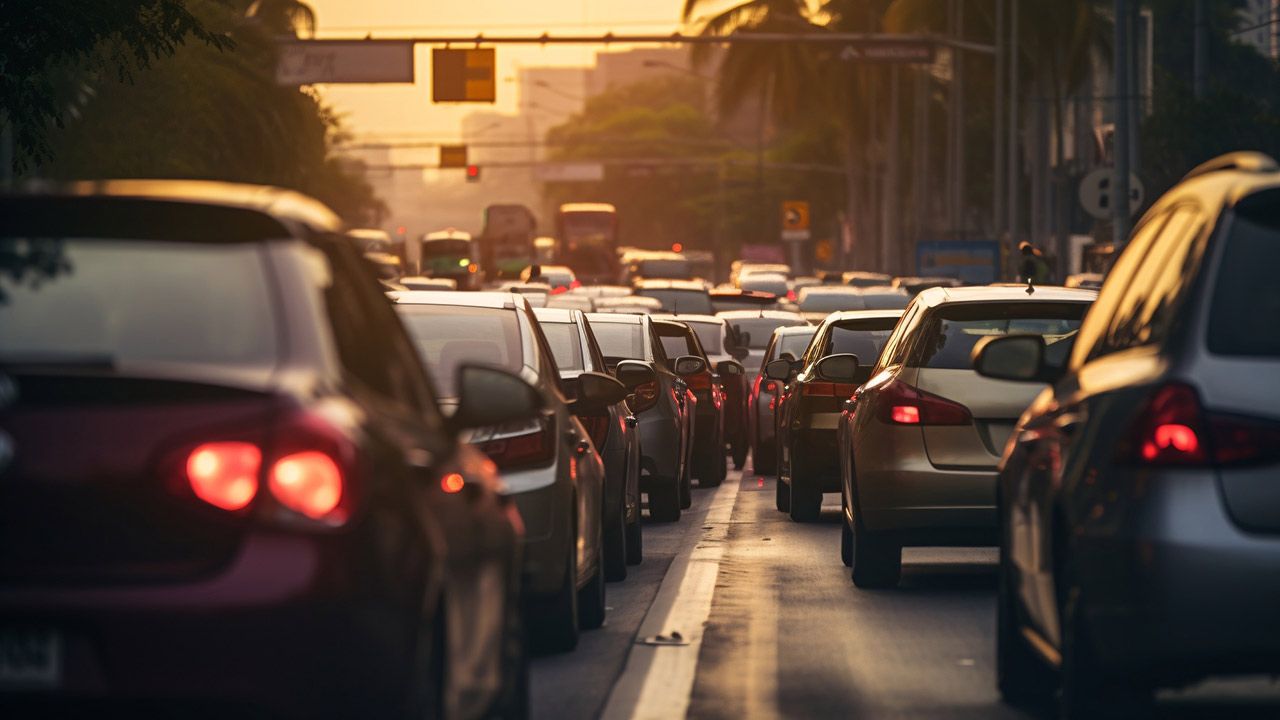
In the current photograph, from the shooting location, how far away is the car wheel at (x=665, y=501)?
1744 centimetres

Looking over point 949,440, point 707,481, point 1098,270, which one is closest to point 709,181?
point 1098,270

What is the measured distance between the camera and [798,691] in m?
8.95

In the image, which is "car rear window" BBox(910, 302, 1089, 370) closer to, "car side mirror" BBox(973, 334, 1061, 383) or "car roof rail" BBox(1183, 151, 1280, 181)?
"car side mirror" BBox(973, 334, 1061, 383)

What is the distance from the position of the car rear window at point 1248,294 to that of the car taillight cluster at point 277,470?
8.17 ft

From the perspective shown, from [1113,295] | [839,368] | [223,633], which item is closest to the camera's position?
[223,633]

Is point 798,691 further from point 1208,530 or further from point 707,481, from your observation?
point 707,481

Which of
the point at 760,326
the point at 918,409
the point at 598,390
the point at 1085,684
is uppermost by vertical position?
the point at 760,326

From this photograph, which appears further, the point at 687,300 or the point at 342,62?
the point at 342,62

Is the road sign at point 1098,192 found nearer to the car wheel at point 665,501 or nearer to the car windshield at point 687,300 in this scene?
the car windshield at point 687,300

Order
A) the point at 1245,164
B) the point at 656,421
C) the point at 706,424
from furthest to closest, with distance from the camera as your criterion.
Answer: the point at 706,424 → the point at 656,421 → the point at 1245,164

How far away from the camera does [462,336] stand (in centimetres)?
1103

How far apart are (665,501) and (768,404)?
20.9ft

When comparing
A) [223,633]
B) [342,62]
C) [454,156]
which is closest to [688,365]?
[223,633]

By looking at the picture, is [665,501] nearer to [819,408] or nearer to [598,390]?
[819,408]
